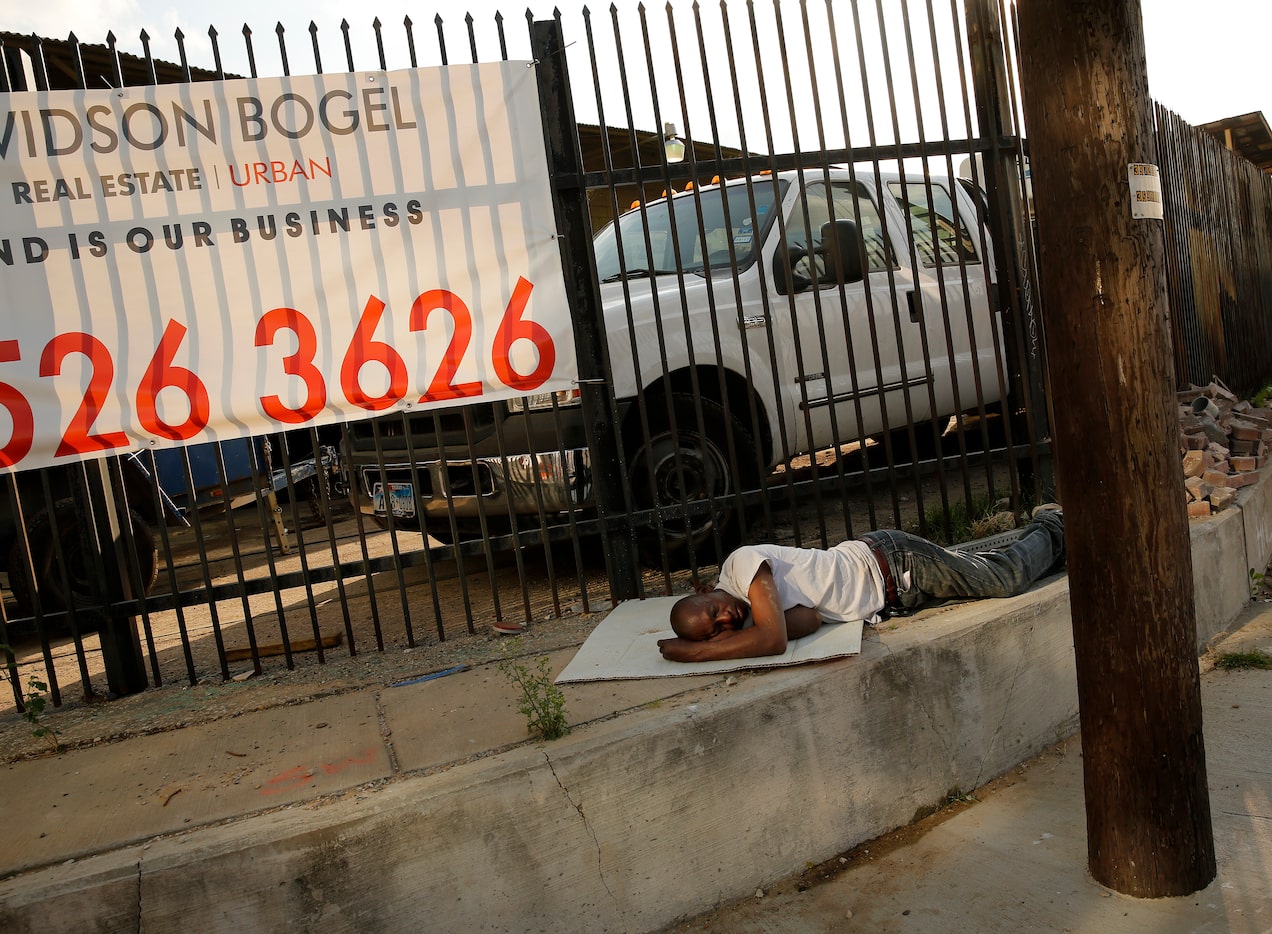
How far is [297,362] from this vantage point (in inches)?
152

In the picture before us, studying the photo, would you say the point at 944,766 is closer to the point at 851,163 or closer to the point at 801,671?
the point at 801,671

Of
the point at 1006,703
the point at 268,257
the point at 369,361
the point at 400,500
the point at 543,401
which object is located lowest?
the point at 1006,703

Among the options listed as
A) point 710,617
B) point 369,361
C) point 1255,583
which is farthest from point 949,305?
point 369,361

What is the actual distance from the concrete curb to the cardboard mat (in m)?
0.09

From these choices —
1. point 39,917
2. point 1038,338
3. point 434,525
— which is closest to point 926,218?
point 1038,338

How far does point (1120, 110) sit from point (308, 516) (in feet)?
27.3

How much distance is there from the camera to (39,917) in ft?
8.23

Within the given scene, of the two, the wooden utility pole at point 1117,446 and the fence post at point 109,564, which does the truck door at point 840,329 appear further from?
the fence post at point 109,564

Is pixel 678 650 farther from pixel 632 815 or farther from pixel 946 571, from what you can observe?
pixel 946 571

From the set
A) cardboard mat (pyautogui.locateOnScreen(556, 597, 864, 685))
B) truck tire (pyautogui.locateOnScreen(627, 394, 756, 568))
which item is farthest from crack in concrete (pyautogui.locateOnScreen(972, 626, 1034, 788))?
truck tire (pyautogui.locateOnScreen(627, 394, 756, 568))

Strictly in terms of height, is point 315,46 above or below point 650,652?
above

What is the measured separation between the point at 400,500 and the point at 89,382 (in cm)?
172

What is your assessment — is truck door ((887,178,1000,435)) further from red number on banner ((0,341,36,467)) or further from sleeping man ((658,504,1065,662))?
red number on banner ((0,341,36,467))

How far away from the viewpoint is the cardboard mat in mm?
3504
